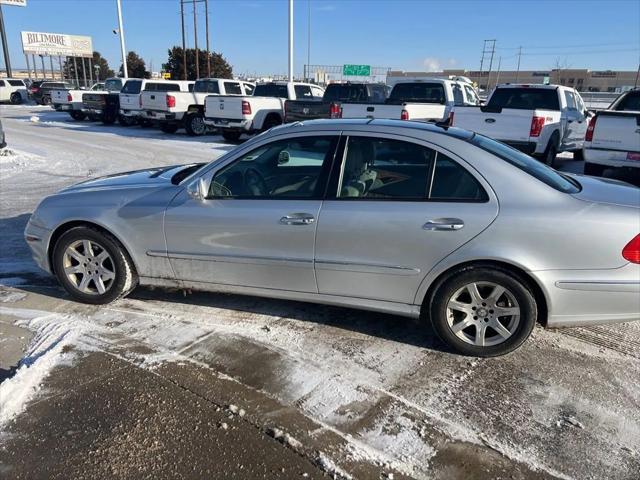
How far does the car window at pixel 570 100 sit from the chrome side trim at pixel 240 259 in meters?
10.7

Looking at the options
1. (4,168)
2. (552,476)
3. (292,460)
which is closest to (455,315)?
(552,476)

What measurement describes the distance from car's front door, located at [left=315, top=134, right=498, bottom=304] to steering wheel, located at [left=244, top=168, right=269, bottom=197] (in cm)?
56

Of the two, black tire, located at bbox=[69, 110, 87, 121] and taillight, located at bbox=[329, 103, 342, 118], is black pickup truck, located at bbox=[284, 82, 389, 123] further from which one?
black tire, located at bbox=[69, 110, 87, 121]

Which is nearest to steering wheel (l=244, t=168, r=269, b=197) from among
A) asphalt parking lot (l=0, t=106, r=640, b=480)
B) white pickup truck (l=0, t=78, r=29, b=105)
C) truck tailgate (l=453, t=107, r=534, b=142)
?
asphalt parking lot (l=0, t=106, r=640, b=480)

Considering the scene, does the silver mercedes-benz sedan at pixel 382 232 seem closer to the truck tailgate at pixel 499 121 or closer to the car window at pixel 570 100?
the truck tailgate at pixel 499 121

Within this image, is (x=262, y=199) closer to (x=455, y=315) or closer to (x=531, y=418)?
(x=455, y=315)

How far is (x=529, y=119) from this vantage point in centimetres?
968

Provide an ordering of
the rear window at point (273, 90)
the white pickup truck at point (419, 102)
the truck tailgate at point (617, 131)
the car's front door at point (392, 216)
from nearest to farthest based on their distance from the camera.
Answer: the car's front door at point (392, 216) < the truck tailgate at point (617, 131) < the white pickup truck at point (419, 102) < the rear window at point (273, 90)

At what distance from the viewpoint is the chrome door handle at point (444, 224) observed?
3.29 meters

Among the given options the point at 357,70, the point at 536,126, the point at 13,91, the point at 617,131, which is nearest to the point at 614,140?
the point at 617,131

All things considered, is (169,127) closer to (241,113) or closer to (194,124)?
(194,124)

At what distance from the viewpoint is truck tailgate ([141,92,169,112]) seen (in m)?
17.7

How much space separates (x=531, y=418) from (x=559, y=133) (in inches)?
373

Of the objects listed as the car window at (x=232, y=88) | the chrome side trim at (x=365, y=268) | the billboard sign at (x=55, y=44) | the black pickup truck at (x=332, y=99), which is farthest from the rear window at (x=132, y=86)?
the billboard sign at (x=55, y=44)
